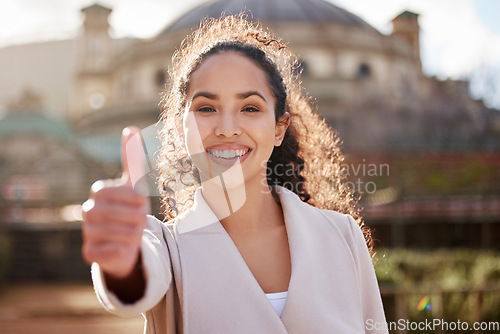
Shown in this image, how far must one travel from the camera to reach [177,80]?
7.05 feet

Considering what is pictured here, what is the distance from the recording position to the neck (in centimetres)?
194

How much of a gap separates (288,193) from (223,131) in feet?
1.45

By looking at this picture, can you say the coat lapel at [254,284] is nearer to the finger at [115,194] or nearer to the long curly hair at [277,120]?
the long curly hair at [277,120]

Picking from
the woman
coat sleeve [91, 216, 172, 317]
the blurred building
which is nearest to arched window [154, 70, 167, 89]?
the blurred building

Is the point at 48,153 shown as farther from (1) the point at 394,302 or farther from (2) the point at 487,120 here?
(2) the point at 487,120

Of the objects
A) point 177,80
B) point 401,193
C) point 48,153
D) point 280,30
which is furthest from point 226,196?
point 280,30

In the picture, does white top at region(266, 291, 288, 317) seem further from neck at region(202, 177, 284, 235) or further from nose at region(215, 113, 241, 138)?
nose at region(215, 113, 241, 138)

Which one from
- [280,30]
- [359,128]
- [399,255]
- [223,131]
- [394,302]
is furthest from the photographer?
[280,30]

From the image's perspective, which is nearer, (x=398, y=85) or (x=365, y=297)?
(x=365, y=297)

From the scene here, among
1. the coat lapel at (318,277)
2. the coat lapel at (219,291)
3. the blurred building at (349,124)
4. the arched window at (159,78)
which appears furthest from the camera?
the arched window at (159,78)

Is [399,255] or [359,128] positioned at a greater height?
[359,128]

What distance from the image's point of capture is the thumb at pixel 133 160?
115 cm

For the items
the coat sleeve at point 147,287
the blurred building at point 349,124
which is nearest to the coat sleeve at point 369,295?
the coat sleeve at point 147,287

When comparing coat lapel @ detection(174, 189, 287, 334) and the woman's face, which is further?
the woman's face
